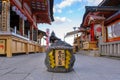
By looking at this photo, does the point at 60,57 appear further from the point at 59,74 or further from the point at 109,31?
the point at 109,31

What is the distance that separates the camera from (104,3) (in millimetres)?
25219

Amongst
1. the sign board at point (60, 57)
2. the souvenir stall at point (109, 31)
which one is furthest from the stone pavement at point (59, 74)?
the souvenir stall at point (109, 31)

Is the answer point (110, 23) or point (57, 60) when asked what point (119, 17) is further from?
point (57, 60)

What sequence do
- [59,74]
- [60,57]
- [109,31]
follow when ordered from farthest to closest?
1. [109,31]
2. [60,57]
3. [59,74]

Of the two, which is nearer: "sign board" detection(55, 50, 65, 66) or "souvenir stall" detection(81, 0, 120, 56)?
"sign board" detection(55, 50, 65, 66)

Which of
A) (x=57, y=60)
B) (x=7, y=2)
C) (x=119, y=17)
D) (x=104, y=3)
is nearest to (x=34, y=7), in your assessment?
(x=104, y=3)

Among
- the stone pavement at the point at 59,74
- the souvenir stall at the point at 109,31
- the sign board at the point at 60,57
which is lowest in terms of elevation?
the stone pavement at the point at 59,74

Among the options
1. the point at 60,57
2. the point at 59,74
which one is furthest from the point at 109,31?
the point at 59,74

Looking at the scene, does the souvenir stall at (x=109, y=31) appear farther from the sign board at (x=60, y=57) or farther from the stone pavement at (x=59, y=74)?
the sign board at (x=60, y=57)

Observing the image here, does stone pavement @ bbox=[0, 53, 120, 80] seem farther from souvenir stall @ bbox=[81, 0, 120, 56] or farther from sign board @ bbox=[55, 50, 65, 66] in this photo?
souvenir stall @ bbox=[81, 0, 120, 56]

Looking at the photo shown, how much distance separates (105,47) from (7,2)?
7.14 m

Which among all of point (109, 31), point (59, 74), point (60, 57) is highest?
point (109, 31)

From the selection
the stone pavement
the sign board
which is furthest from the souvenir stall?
the sign board

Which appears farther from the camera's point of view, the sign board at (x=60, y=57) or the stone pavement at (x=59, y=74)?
the sign board at (x=60, y=57)
